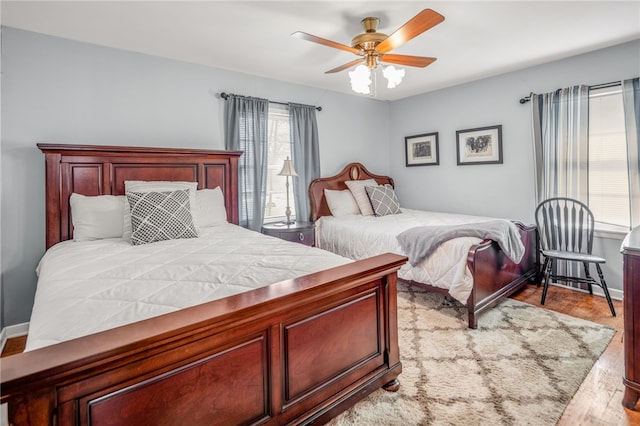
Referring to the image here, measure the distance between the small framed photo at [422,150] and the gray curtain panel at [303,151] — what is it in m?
1.58

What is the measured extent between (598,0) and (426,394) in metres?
2.86

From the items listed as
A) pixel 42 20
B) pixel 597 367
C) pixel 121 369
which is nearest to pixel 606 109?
pixel 597 367

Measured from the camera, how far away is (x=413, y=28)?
2006mm

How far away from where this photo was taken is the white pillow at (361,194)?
4.29 metres

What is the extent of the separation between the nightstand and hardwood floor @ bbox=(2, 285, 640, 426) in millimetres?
2213

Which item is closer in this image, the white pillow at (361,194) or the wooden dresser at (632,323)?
the wooden dresser at (632,323)

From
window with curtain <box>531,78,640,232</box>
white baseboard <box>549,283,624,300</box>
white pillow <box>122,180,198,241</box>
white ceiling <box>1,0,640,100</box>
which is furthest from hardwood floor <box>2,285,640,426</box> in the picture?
white ceiling <box>1,0,640,100</box>

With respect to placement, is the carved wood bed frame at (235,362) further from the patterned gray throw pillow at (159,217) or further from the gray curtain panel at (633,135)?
the gray curtain panel at (633,135)

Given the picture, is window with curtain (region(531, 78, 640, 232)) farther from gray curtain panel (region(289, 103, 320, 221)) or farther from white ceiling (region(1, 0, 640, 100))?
gray curtain panel (region(289, 103, 320, 221))

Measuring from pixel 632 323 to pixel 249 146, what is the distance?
3.41m

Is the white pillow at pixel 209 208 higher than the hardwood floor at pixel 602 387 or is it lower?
higher

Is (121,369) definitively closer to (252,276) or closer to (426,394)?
(252,276)

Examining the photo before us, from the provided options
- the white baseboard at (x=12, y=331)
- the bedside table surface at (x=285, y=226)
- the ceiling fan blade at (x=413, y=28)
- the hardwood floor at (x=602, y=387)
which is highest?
the ceiling fan blade at (x=413, y=28)

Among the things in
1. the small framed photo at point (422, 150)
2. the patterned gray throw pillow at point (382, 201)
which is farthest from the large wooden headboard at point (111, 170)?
the small framed photo at point (422, 150)
